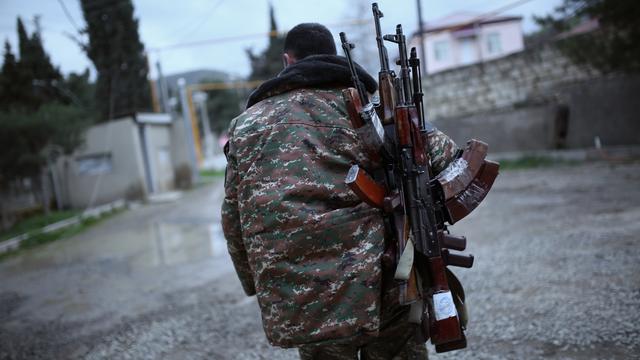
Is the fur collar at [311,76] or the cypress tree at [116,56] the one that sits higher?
the cypress tree at [116,56]

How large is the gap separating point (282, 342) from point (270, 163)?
64 centimetres

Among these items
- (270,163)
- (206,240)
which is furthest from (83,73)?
(270,163)

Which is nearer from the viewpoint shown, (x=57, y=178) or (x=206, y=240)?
(x=206, y=240)

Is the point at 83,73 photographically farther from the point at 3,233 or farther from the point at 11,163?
the point at 3,233

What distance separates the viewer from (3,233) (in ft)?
40.7

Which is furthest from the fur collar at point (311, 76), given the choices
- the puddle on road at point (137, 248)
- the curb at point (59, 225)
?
the curb at point (59, 225)

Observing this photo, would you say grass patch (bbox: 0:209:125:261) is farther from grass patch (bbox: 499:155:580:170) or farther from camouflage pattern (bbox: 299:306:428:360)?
grass patch (bbox: 499:155:580:170)

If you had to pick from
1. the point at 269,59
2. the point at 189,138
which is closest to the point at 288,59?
the point at 189,138

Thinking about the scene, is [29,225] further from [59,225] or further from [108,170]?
[108,170]

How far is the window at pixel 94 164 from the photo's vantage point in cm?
1695

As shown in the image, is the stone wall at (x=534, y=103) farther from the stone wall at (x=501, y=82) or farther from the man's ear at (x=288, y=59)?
the man's ear at (x=288, y=59)

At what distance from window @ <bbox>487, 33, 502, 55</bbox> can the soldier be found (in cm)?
3862

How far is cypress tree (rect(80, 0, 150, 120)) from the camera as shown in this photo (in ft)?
40.8

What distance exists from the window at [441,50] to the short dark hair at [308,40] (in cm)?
3791
